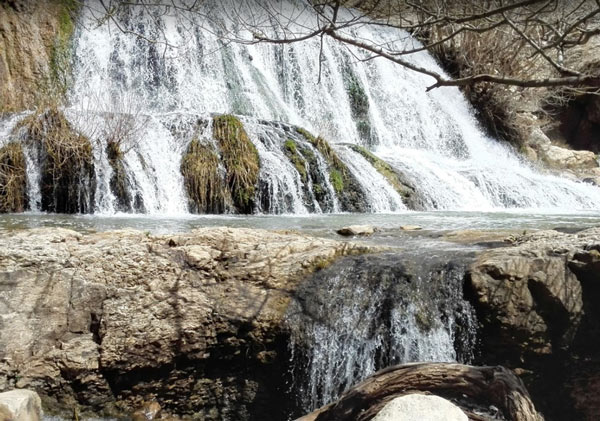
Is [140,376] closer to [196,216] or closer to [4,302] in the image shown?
[4,302]

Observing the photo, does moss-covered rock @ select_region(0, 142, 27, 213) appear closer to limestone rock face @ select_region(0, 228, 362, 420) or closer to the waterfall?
the waterfall

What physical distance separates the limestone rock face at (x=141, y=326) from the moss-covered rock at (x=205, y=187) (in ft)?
15.3

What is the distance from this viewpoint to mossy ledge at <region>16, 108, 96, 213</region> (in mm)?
7848

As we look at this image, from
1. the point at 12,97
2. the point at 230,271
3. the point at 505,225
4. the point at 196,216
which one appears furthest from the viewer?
the point at 12,97

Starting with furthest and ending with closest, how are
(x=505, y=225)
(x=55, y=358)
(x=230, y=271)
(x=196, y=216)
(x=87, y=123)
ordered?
(x=87, y=123)
(x=196, y=216)
(x=505, y=225)
(x=230, y=271)
(x=55, y=358)

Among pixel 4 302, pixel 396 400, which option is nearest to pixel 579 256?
pixel 396 400

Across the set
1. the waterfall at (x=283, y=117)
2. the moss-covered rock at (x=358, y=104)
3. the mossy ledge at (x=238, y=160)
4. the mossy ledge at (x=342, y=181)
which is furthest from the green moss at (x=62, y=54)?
the moss-covered rock at (x=358, y=104)

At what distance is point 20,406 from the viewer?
261 cm

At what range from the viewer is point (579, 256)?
3.26 m

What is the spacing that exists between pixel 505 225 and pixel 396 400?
5.64 m

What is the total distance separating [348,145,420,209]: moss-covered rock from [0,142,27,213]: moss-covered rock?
5.94 metres

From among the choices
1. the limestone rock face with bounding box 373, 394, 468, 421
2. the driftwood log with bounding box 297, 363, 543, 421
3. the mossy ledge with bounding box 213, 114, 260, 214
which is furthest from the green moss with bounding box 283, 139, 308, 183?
the limestone rock face with bounding box 373, 394, 468, 421

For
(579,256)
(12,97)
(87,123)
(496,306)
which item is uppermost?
(12,97)

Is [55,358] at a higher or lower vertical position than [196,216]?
lower
